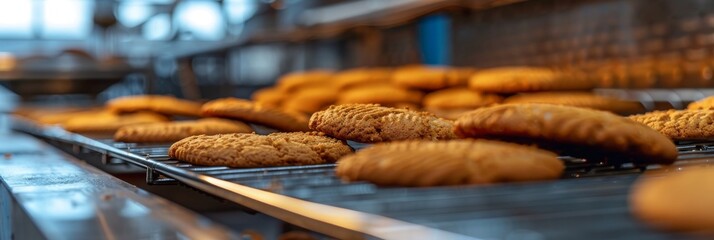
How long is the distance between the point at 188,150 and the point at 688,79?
2.69 m

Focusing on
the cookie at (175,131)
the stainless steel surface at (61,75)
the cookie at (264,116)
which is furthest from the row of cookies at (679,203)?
the stainless steel surface at (61,75)

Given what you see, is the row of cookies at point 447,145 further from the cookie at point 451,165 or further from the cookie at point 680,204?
the cookie at point 680,204

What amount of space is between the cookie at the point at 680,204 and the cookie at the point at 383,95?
2.50 meters

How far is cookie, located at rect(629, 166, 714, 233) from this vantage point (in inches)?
27.6

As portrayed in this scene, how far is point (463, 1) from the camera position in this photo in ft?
14.3

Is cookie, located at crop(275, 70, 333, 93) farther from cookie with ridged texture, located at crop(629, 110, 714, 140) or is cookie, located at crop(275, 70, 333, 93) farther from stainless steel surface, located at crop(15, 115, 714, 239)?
stainless steel surface, located at crop(15, 115, 714, 239)

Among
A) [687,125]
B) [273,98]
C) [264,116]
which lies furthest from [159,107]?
[687,125]

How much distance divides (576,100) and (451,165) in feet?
5.55

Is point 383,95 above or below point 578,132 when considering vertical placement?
below

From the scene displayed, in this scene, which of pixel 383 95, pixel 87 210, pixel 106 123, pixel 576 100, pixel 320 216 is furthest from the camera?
pixel 383 95

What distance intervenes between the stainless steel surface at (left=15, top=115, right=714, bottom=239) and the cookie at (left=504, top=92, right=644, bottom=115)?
4.44ft

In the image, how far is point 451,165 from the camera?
984mm

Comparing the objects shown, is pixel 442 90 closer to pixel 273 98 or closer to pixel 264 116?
pixel 273 98

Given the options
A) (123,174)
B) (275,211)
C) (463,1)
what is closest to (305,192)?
(275,211)
